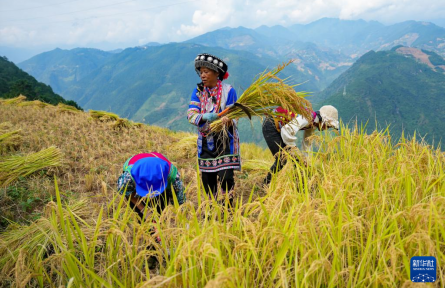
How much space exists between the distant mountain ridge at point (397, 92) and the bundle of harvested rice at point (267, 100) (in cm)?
7369

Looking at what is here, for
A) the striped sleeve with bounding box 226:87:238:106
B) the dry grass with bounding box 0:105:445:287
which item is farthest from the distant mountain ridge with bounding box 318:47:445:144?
the striped sleeve with bounding box 226:87:238:106

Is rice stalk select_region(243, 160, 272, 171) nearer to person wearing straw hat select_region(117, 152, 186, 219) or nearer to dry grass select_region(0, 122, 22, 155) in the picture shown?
person wearing straw hat select_region(117, 152, 186, 219)

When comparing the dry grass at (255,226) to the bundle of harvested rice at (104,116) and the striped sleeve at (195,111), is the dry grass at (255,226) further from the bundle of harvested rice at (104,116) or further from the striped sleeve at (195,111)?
the bundle of harvested rice at (104,116)

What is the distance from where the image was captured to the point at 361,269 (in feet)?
3.55

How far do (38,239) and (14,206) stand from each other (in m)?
1.34

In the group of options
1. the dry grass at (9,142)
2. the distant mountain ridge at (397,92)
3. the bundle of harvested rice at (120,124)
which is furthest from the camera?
the distant mountain ridge at (397,92)

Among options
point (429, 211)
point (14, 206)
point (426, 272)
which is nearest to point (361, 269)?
point (426, 272)

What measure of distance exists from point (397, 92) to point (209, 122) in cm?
12239

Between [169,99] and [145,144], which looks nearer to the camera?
[145,144]

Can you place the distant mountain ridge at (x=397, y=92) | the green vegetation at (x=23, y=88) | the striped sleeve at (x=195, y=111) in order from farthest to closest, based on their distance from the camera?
the distant mountain ridge at (x=397, y=92)
the green vegetation at (x=23, y=88)
the striped sleeve at (x=195, y=111)

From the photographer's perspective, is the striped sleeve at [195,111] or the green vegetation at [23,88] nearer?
the striped sleeve at [195,111]

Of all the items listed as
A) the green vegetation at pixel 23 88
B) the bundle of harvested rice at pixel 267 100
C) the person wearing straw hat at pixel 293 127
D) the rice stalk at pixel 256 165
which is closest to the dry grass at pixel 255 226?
the rice stalk at pixel 256 165

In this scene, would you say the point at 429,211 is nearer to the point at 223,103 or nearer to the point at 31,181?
the point at 223,103

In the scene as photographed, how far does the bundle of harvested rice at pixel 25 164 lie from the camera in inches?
121
